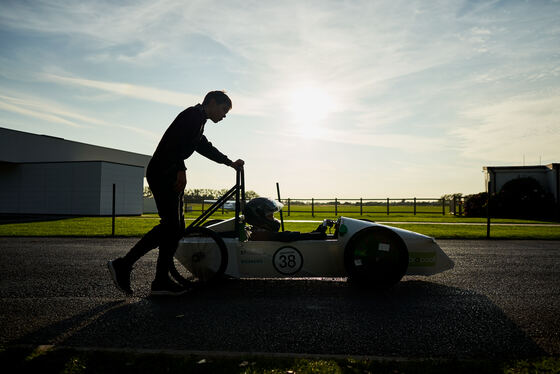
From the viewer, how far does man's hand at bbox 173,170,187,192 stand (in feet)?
12.8

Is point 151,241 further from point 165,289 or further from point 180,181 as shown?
point 180,181

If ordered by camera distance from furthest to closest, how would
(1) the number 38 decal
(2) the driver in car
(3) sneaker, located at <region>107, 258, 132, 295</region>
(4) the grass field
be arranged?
(4) the grass field
(2) the driver in car
(1) the number 38 decal
(3) sneaker, located at <region>107, 258, 132, 295</region>

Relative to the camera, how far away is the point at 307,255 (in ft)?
14.4

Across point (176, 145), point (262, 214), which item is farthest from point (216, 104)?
point (262, 214)

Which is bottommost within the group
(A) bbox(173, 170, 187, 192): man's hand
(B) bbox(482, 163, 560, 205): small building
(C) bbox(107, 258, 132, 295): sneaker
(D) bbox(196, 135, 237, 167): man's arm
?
(C) bbox(107, 258, 132, 295): sneaker

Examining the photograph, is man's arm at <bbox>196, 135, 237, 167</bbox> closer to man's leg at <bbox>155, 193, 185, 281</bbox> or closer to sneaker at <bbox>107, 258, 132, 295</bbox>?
man's leg at <bbox>155, 193, 185, 281</bbox>

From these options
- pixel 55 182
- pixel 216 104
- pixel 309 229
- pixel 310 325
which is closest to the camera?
pixel 310 325

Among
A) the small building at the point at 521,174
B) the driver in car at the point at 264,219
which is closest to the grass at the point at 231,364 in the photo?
the driver in car at the point at 264,219

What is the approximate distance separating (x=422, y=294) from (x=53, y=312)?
3498 mm

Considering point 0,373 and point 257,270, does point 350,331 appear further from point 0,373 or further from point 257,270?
point 0,373

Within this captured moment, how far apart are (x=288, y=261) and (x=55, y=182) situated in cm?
2995

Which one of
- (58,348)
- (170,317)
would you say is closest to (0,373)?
(58,348)

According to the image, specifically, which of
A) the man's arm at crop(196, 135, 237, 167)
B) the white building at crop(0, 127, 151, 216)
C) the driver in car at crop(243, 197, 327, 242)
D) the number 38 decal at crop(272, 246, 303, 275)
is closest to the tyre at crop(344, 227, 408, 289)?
the driver in car at crop(243, 197, 327, 242)

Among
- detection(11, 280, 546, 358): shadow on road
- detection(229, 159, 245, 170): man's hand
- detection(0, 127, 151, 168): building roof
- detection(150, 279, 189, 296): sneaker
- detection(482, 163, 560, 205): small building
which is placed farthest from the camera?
detection(0, 127, 151, 168): building roof
